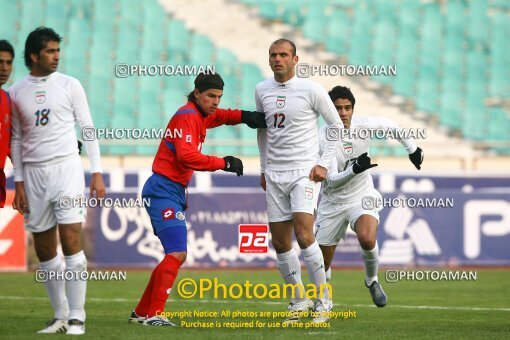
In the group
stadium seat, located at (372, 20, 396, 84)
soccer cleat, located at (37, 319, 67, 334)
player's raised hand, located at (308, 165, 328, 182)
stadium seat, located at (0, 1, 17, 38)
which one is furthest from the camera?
stadium seat, located at (372, 20, 396, 84)

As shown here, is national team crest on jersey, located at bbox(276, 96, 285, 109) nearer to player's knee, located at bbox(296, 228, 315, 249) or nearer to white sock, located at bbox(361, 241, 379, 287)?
player's knee, located at bbox(296, 228, 315, 249)

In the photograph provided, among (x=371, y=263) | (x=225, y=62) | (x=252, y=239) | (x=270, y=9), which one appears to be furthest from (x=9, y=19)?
(x=371, y=263)

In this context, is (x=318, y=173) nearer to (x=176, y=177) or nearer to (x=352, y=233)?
(x=176, y=177)

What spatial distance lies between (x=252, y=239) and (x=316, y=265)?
6.34 ft

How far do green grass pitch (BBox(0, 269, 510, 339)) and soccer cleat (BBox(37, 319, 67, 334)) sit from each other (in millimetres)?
128

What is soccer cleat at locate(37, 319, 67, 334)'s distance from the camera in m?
8.09

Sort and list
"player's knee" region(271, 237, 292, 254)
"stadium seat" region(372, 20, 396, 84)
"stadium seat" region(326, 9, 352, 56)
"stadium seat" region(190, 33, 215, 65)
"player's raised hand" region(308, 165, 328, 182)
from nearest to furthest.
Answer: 1. "player's raised hand" region(308, 165, 328, 182)
2. "player's knee" region(271, 237, 292, 254)
3. "stadium seat" region(190, 33, 215, 65)
4. "stadium seat" region(372, 20, 396, 84)
5. "stadium seat" region(326, 9, 352, 56)

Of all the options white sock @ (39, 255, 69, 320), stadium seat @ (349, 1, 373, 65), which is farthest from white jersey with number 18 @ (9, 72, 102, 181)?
stadium seat @ (349, 1, 373, 65)

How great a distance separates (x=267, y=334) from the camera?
8.20m

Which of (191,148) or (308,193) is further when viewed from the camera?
(308,193)

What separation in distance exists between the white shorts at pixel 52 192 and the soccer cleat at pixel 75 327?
32.3 inches

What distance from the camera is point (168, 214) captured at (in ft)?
28.9

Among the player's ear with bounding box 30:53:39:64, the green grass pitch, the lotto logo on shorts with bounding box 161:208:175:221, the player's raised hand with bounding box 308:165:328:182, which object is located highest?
the player's ear with bounding box 30:53:39:64

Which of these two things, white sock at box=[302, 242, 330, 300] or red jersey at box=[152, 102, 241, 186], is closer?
red jersey at box=[152, 102, 241, 186]
